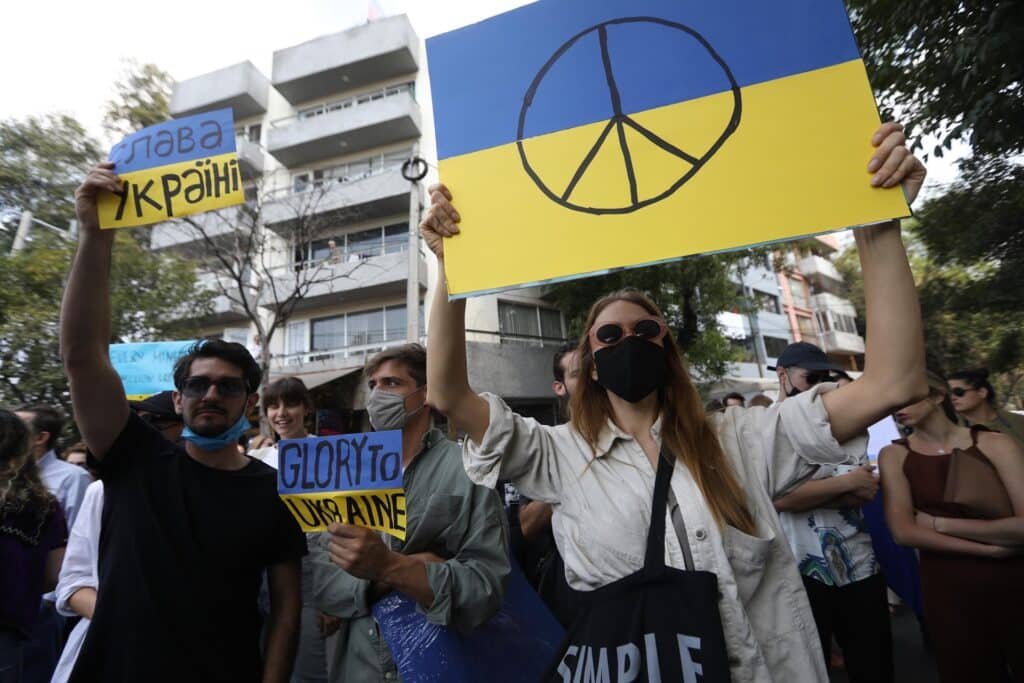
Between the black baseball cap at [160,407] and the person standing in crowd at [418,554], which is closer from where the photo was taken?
the person standing in crowd at [418,554]

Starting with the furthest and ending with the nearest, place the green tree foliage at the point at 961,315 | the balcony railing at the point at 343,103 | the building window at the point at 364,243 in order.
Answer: the balcony railing at the point at 343,103
the building window at the point at 364,243
the green tree foliage at the point at 961,315

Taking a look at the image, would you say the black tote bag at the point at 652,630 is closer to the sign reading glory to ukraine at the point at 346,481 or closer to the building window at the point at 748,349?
the sign reading glory to ukraine at the point at 346,481

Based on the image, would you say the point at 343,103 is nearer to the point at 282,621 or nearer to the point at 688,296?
the point at 688,296

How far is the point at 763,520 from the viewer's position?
1.42 metres

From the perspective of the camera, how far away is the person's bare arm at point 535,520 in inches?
109

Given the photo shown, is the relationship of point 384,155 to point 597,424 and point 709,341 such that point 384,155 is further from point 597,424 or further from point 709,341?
point 597,424

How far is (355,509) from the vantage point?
5.32 feet

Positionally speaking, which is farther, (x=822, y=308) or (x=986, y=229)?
(x=822, y=308)

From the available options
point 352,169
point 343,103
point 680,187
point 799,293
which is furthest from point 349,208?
point 799,293

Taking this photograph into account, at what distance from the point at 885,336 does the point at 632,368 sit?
0.67 m

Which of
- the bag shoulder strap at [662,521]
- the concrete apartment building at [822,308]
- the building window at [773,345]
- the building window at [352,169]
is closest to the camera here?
the bag shoulder strap at [662,521]

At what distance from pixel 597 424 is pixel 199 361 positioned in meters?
1.55

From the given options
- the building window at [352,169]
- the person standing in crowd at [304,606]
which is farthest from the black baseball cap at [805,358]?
the building window at [352,169]

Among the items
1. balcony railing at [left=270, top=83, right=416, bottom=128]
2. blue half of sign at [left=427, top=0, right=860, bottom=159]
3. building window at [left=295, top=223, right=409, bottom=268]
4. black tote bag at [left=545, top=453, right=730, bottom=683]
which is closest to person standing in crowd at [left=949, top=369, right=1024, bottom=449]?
blue half of sign at [left=427, top=0, right=860, bottom=159]
